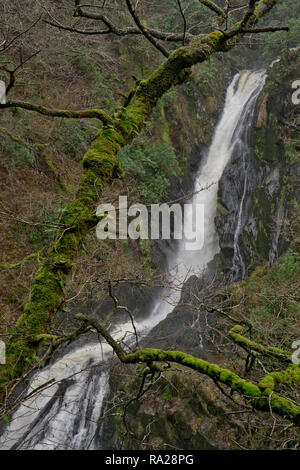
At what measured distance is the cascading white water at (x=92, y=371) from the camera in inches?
227

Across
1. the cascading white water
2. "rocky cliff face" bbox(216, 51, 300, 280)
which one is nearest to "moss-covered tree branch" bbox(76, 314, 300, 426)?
the cascading white water

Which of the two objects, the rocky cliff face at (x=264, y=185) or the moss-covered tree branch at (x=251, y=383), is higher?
the rocky cliff face at (x=264, y=185)

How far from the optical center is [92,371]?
7352 millimetres

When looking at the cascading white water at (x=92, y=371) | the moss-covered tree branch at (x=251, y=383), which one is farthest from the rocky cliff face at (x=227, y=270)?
the moss-covered tree branch at (x=251, y=383)

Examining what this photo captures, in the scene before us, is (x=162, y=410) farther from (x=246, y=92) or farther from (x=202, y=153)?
(x=246, y=92)

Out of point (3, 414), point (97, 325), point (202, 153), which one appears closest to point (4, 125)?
point (97, 325)

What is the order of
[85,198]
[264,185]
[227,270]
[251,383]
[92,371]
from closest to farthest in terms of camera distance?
[251,383], [85,198], [92,371], [264,185], [227,270]

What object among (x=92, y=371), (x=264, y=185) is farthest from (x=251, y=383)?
(x=264, y=185)

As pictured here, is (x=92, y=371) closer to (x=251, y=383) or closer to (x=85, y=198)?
(x=251, y=383)

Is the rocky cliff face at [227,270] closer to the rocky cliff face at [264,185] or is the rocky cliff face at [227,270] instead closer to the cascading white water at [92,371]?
the rocky cliff face at [264,185]

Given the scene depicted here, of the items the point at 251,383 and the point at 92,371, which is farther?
the point at 92,371
